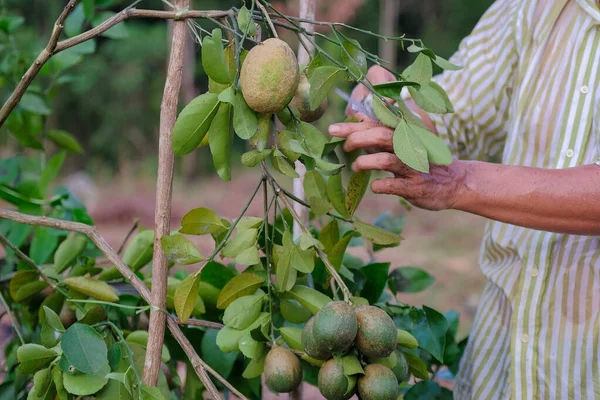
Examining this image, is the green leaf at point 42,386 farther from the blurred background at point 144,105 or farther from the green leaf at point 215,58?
the blurred background at point 144,105

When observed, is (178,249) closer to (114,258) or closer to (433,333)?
(114,258)

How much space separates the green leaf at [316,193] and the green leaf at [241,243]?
10cm

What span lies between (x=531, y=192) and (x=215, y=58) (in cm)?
49

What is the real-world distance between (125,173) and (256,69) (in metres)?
9.56

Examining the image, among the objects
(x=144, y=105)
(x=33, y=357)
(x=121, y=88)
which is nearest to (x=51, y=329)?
(x=33, y=357)

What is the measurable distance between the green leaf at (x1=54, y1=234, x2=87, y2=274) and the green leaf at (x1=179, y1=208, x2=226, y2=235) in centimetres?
38

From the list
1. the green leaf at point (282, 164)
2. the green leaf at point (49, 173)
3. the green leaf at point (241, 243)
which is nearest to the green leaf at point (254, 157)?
the green leaf at point (282, 164)

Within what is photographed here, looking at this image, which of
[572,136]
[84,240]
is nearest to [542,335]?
[572,136]

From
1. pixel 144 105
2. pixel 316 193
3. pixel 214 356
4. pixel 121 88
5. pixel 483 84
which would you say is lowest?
pixel 144 105

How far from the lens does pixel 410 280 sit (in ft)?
4.72

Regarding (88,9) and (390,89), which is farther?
(88,9)

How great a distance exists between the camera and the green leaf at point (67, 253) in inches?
49.4

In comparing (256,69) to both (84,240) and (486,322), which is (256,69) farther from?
(486,322)

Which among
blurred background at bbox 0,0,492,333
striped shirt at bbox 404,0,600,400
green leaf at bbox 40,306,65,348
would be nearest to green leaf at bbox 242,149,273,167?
green leaf at bbox 40,306,65,348
